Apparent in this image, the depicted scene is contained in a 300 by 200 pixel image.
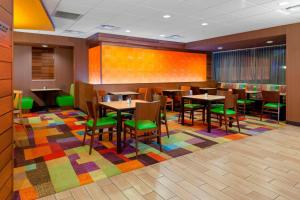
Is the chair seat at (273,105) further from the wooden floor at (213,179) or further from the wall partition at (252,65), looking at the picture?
the wooden floor at (213,179)

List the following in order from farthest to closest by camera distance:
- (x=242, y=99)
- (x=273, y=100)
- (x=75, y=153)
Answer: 1. (x=242, y=99)
2. (x=273, y=100)
3. (x=75, y=153)

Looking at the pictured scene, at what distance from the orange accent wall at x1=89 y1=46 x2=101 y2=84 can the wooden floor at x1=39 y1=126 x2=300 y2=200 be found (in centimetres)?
500

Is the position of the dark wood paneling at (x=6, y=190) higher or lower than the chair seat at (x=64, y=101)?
lower

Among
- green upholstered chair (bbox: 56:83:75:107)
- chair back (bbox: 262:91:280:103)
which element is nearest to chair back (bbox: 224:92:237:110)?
chair back (bbox: 262:91:280:103)

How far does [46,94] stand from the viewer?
8758 mm

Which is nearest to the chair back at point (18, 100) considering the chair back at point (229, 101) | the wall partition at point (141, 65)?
the wall partition at point (141, 65)

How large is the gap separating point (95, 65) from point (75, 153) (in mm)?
4746

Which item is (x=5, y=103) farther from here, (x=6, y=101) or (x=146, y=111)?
(x=146, y=111)

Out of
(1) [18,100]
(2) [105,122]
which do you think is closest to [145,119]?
(2) [105,122]

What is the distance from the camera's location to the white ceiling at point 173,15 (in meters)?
4.28

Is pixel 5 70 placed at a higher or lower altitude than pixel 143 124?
higher

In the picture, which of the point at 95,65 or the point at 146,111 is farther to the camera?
the point at 95,65

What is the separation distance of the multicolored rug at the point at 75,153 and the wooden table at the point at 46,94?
8.72 ft

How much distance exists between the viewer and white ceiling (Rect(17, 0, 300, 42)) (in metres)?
4.28
